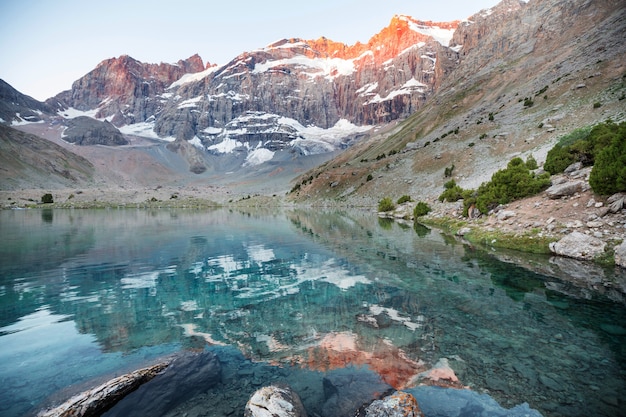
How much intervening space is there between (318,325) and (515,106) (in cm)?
8395

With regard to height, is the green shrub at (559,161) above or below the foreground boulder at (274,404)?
above

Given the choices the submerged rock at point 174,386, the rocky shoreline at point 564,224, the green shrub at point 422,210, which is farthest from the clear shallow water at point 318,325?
the green shrub at point 422,210

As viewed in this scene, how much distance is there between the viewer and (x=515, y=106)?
75.1 m

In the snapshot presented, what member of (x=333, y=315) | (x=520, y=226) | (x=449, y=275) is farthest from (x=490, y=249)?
(x=333, y=315)

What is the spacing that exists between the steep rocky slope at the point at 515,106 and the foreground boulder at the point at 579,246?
30547 mm

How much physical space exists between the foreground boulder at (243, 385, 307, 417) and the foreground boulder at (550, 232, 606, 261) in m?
17.7

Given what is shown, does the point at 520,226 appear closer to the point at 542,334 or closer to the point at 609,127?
the point at 609,127

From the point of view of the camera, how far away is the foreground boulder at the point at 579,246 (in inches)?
654

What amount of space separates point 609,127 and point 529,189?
825cm

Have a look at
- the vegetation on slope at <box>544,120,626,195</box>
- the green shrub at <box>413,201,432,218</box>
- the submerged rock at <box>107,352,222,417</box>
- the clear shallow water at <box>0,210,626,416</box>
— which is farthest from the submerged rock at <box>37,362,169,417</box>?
the green shrub at <box>413,201,432,218</box>

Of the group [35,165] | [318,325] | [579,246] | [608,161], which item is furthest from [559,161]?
[35,165]

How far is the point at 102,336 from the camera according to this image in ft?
33.7

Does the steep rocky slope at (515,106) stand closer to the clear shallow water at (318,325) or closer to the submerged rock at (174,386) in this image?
the clear shallow water at (318,325)

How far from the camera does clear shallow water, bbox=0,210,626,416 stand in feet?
24.4
